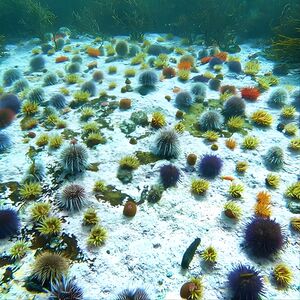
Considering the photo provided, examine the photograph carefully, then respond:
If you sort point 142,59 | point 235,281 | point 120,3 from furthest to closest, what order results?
point 120,3, point 142,59, point 235,281

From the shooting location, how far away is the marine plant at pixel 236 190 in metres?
6.74

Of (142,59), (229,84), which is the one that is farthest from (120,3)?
(229,84)

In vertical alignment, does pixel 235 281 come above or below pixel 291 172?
above

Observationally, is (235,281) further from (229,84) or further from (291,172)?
(229,84)

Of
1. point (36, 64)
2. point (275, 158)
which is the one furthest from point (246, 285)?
point (36, 64)

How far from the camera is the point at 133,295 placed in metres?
4.58

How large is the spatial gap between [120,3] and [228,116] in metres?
14.1

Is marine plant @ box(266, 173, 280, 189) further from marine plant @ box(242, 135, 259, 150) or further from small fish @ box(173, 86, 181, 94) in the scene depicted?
small fish @ box(173, 86, 181, 94)

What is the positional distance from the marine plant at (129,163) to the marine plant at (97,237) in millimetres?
2038

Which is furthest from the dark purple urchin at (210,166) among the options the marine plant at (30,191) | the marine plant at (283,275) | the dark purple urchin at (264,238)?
the marine plant at (30,191)

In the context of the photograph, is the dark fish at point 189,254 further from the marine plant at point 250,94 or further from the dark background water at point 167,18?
the dark background water at point 167,18

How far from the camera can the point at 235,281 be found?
4.77 metres

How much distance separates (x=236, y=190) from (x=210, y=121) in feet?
9.42

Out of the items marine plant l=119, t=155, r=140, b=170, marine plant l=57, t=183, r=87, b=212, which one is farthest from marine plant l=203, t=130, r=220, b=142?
marine plant l=57, t=183, r=87, b=212
